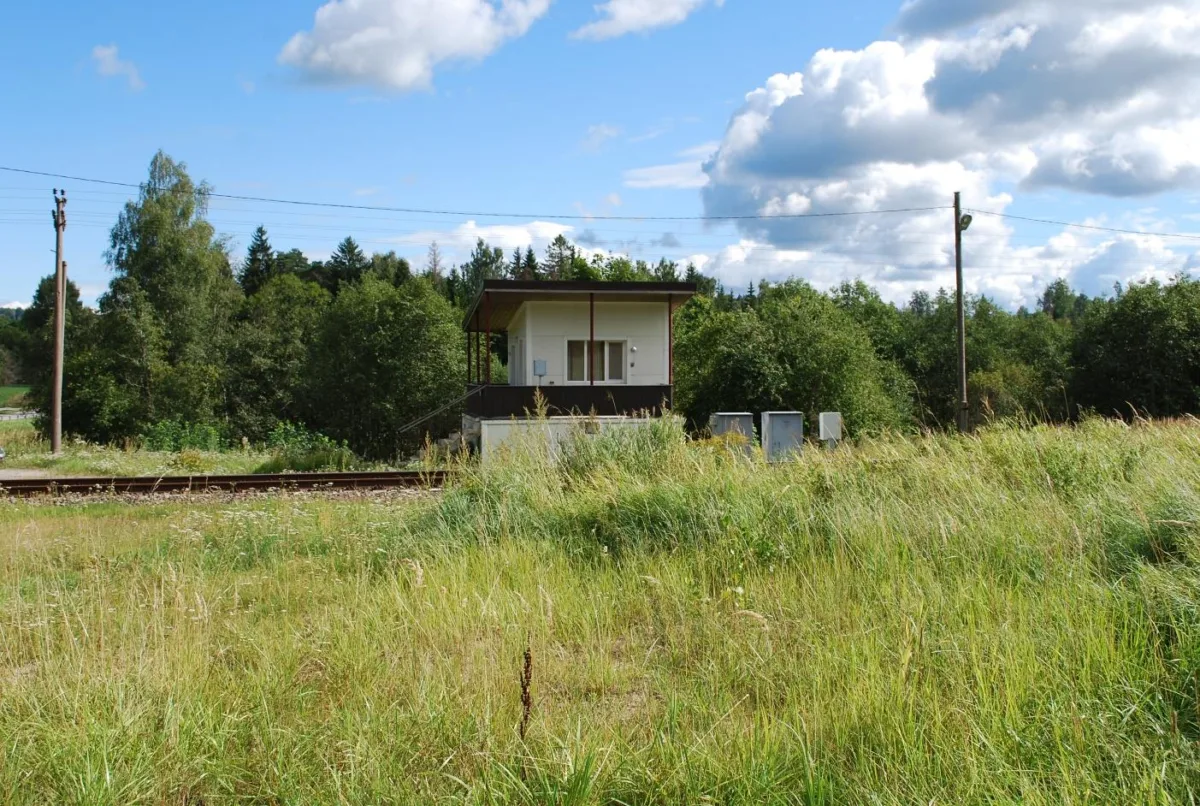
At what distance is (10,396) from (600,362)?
81448mm

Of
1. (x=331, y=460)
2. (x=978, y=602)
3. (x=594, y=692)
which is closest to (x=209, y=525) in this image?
(x=594, y=692)

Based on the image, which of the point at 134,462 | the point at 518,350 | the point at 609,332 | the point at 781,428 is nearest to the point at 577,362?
the point at 609,332

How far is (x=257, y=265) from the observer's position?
8388 cm

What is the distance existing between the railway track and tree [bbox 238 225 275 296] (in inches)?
2718

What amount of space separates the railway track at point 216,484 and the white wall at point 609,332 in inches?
300

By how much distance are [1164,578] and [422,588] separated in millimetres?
4158

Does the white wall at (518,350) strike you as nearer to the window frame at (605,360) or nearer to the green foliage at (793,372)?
the window frame at (605,360)

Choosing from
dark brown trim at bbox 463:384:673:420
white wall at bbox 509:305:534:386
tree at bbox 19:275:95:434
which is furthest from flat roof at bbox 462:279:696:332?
tree at bbox 19:275:95:434

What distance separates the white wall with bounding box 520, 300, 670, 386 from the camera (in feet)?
77.9

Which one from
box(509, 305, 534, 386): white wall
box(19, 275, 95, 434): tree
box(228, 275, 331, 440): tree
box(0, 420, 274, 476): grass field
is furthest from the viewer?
box(228, 275, 331, 440): tree

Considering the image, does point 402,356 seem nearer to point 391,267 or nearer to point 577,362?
point 577,362

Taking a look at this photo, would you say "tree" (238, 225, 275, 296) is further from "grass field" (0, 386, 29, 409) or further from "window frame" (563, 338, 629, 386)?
"window frame" (563, 338, 629, 386)

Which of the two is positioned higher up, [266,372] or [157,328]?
[157,328]

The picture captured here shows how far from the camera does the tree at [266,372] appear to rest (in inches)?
1916
